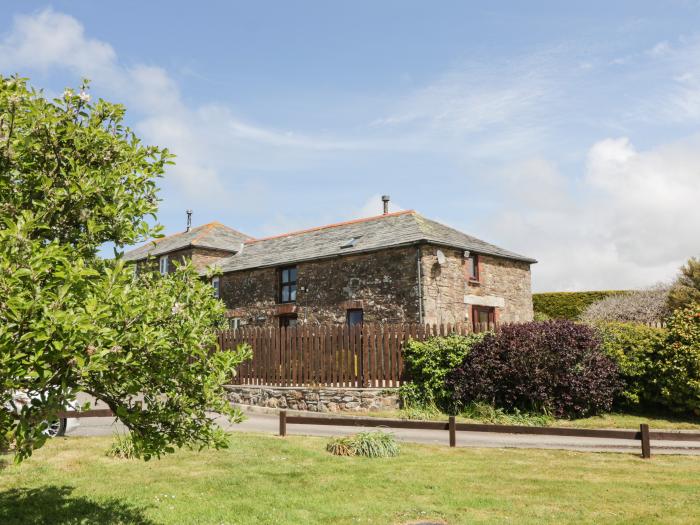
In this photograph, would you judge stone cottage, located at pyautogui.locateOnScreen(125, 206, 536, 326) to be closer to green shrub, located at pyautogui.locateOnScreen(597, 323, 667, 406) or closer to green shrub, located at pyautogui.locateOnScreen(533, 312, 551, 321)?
green shrub, located at pyautogui.locateOnScreen(533, 312, 551, 321)

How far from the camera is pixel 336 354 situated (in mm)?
18594

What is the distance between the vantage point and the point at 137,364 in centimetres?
501

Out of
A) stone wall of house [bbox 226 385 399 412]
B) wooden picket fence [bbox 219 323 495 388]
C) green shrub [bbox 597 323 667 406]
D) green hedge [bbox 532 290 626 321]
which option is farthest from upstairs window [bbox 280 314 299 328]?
green hedge [bbox 532 290 626 321]

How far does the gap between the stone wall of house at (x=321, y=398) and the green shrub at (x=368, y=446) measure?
580 cm

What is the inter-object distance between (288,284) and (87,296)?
21.3 m

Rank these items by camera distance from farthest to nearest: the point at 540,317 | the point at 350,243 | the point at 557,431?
the point at 540,317 < the point at 350,243 < the point at 557,431

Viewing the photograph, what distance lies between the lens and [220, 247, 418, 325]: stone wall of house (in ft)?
71.9

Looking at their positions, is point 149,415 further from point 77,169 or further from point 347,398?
point 347,398

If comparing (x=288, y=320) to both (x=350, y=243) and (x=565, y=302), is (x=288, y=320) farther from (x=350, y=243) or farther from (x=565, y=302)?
(x=565, y=302)

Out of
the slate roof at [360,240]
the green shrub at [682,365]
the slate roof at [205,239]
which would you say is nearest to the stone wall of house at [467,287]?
the slate roof at [360,240]

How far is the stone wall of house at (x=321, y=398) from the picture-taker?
17.4 meters

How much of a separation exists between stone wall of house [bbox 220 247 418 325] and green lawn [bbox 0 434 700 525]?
10637 millimetres

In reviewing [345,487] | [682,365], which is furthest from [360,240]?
[345,487]

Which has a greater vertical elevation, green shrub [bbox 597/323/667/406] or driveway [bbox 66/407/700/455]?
green shrub [bbox 597/323/667/406]
